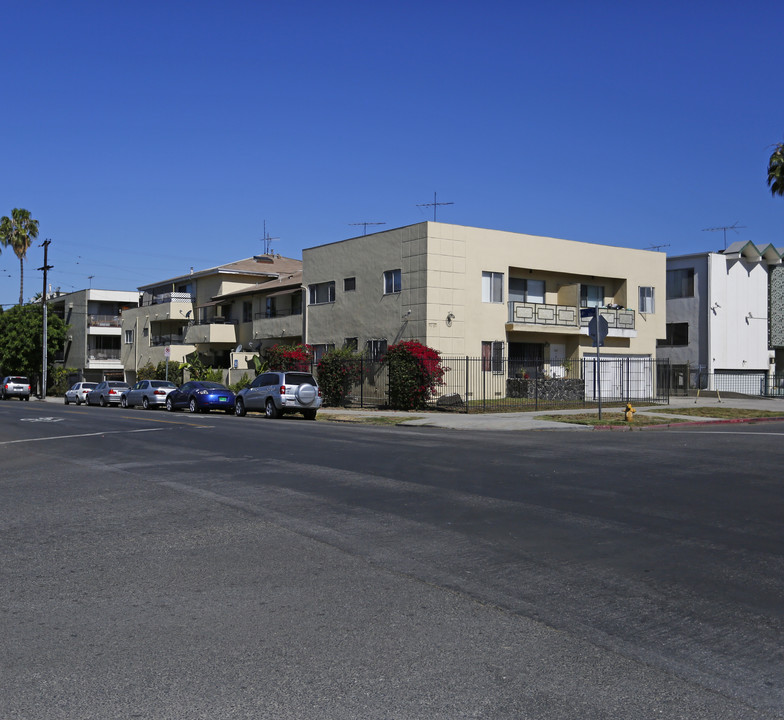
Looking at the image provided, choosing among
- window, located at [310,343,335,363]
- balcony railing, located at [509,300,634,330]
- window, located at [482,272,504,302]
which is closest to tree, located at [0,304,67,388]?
window, located at [310,343,335,363]

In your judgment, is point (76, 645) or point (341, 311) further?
point (341, 311)

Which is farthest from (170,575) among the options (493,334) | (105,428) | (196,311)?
(196,311)

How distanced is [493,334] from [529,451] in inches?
894

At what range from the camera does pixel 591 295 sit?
43688mm

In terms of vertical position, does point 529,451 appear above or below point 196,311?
below

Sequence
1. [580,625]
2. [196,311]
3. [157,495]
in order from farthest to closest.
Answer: [196,311]
[157,495]
[580,625]

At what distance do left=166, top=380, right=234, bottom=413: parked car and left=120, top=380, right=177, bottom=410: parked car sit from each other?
8.24 ft

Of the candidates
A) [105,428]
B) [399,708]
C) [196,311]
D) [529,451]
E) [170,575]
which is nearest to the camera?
[399,708]

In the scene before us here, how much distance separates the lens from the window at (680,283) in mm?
52625

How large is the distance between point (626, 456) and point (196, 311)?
4824cm

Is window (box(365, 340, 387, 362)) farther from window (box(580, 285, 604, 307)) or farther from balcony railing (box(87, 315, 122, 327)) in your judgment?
balcony railing (box(87, 315, 122, 327))

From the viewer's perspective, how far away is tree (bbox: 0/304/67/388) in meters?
72.1

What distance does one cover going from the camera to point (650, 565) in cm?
719

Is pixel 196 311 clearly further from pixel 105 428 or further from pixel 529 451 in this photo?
pixel 529 451
